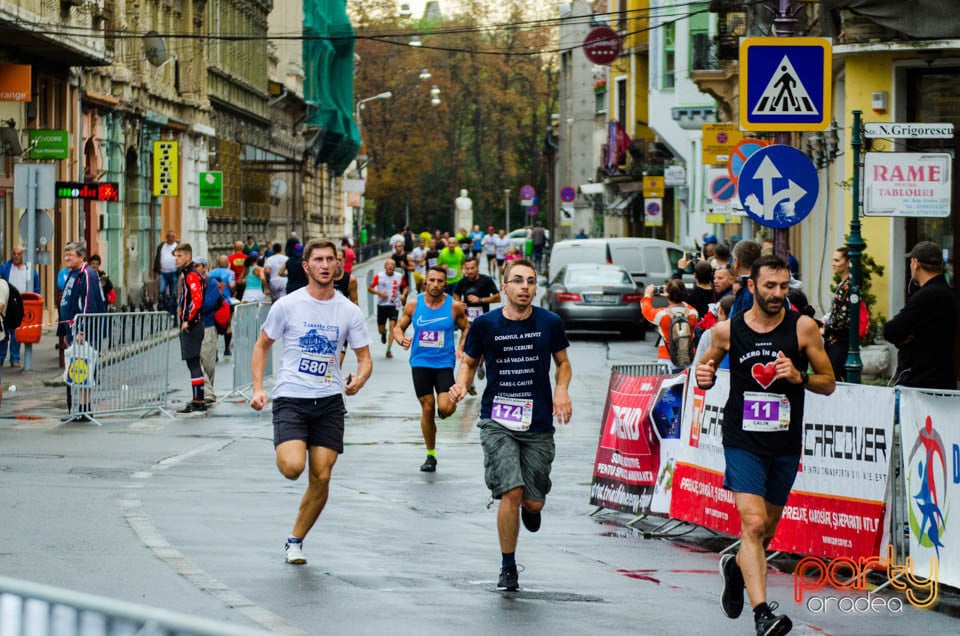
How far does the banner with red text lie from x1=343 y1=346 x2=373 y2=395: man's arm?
224 centimetres

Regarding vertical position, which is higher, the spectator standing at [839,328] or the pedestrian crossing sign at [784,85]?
the pedestrian crossing sign at [784,85]

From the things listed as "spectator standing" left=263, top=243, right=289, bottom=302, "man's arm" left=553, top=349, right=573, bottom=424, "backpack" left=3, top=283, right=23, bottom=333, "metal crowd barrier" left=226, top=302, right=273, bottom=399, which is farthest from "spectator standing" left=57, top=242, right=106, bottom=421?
"man's arm" left=553, top=349, right=573, bottom=424

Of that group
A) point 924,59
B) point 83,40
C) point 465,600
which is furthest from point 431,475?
point 83,40

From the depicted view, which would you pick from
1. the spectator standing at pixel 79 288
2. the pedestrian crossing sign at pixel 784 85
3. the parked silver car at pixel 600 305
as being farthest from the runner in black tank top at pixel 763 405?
the parked silver car at pixel 600 305

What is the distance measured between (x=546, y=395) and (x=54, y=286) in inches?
1126

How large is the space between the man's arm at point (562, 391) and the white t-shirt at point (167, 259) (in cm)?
2995

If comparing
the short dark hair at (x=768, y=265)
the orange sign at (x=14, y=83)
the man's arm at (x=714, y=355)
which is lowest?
the man's arm at (x=714, y=355)

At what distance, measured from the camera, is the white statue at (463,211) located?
358ft

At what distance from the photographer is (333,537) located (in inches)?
439

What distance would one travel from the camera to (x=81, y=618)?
3541 millimetres

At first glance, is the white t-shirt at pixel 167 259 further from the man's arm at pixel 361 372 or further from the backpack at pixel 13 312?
the man's arm at pixel 361 372

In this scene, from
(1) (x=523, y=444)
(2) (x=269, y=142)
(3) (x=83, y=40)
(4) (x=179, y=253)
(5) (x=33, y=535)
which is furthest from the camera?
(2) (x=269, y=142)

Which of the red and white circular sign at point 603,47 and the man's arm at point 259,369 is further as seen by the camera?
the red and white circular sign at point 603,47

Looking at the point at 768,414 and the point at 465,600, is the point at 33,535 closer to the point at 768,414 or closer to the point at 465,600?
the point at 465,600
